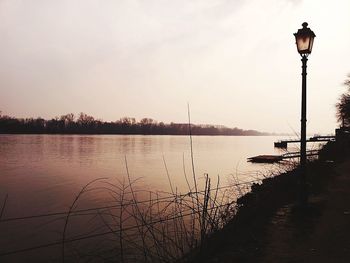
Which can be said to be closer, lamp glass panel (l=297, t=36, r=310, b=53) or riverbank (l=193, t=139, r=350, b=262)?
riverbank (l=193, t=139, r=350, b=262)

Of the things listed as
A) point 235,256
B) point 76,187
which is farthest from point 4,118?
point 235,256

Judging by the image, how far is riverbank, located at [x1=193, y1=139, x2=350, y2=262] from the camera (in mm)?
6059

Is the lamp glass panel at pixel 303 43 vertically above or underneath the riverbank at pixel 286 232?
above

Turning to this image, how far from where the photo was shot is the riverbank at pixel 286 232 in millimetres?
6059

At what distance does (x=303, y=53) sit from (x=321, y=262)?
5.53 meters

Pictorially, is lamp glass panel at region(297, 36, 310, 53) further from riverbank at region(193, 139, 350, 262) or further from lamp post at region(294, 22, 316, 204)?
riverbank at region(193, 139, 350, 262)

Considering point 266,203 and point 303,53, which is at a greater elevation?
point 303,53

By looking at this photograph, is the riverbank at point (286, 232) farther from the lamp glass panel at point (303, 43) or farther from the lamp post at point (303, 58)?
the lamp glass panel at point (303, 43)

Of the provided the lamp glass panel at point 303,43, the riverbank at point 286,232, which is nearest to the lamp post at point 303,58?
the lamp glass panel at point 303,43

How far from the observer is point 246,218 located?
8422 mm

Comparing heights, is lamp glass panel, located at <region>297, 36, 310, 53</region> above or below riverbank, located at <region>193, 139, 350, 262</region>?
above

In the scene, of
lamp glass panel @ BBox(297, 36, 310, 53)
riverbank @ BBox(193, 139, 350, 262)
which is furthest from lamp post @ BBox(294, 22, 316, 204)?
riverbank @ BBox(193, 139, 350, 262)

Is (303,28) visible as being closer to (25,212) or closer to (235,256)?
(235,256)

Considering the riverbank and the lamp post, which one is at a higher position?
the lamp post
